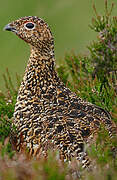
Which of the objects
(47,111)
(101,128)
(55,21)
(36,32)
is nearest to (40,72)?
(36,32)

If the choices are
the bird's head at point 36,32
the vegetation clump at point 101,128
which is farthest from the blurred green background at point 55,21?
the bird's head at point 36,32

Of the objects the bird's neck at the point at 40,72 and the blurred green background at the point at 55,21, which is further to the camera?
the blurred green background at the point at 55,21

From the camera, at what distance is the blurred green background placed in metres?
14.8

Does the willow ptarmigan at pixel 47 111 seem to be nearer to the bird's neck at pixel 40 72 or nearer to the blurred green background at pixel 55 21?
the bird's neck at pixel 40 72

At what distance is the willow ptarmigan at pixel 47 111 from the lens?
12.4ft

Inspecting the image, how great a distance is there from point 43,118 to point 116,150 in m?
0.93

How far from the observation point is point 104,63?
648 cm

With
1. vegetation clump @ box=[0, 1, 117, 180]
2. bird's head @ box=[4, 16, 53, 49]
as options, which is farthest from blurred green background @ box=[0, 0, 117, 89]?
bird's head @ box=[4, 16, 53, 49]

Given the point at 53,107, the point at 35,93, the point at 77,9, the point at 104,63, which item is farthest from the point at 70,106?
the point at 77,9

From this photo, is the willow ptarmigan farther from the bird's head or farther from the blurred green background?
the blurred green background

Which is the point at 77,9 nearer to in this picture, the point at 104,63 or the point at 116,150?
the point at 104,63

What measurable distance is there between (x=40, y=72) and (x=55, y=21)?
11341 millimetres

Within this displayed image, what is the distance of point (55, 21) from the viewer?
15789 mm

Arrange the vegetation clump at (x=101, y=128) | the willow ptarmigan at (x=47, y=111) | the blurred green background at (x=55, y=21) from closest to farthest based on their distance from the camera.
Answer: the vegetation clump at (x=101, y=128) → the willow ptarmigan at (x=47, y=111) → the blurred green background at (x=55, y=21)
